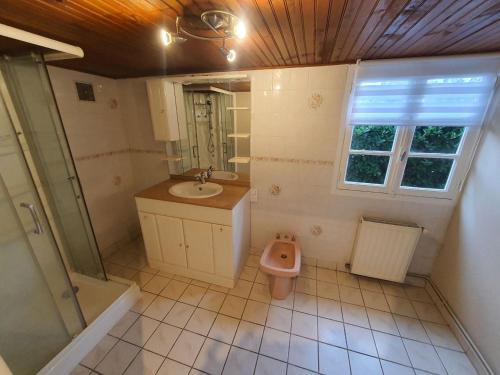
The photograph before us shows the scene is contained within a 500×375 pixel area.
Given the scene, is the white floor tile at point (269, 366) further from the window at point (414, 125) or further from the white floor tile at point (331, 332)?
the window at point (414, 125)

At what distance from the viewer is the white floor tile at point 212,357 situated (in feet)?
4.15

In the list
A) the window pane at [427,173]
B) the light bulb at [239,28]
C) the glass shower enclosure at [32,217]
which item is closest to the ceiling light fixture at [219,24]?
the light bulb at [239,28]

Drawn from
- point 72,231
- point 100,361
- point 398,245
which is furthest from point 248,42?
point 100,361

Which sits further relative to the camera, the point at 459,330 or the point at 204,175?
the point at 204,175

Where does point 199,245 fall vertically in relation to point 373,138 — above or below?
below

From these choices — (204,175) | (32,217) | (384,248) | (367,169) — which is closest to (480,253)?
(384,248)

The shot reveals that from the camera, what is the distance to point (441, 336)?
4.79ft

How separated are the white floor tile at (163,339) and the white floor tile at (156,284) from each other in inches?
14.4

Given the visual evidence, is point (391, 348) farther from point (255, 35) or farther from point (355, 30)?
point (255, 35)

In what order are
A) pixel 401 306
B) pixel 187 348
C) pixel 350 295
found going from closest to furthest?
pixel 187 348 < pixel 401 306 < pixel 350 295

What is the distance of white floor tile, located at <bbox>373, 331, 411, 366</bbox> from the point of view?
1321mm

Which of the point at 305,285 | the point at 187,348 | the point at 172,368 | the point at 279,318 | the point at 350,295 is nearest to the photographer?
the point at 172,368

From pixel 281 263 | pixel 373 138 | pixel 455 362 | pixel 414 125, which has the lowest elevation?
pixel 455 362

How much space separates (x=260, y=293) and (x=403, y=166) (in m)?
1.60
